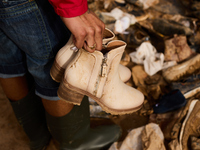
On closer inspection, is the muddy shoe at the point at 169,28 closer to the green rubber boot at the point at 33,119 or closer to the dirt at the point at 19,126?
the dirt at the point at 19,126

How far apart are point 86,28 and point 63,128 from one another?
2.79ft

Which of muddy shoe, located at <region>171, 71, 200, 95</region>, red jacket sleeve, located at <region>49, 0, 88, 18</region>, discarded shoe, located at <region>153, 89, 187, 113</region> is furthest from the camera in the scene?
muddy shoe, located at <region>171, 71, 200, 95</region>

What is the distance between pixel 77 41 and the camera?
0.77m

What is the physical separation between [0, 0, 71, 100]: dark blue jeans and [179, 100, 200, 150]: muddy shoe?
1136mm

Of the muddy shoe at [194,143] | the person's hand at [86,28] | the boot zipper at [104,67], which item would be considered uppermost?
the person's hand at [86,28]

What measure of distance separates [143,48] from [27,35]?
6.75ft

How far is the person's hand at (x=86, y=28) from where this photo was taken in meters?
0.72

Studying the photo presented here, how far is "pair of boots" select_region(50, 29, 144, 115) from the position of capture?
865 millimetres

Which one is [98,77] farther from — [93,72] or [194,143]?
[194,143]

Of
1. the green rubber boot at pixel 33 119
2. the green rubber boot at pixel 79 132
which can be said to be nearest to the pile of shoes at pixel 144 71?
the green rubber boot at pixel 79 132

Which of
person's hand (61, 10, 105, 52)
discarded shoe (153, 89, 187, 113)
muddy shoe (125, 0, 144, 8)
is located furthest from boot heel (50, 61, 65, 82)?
muddy shoe (125, 0, 144, 8)

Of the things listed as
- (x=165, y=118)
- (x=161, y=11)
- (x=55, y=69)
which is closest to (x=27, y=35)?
(x=55, y=69)

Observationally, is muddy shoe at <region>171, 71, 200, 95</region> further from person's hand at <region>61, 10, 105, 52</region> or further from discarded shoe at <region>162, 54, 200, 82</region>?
person's hand at <region>61, 10, 105, 52</region>

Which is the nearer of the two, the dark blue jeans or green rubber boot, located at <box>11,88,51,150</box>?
the dark blue jeans
